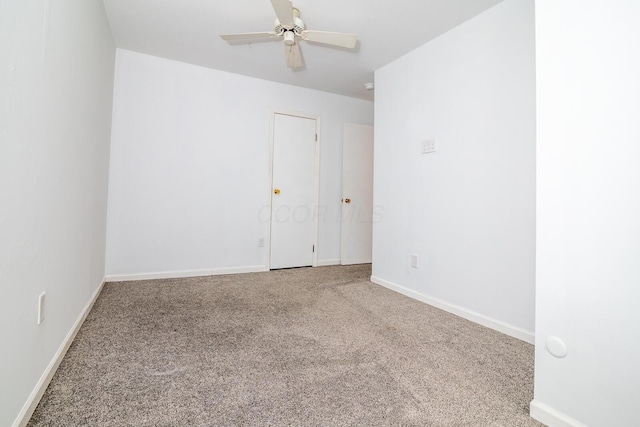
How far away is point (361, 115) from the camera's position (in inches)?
167

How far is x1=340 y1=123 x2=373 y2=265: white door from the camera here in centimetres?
410

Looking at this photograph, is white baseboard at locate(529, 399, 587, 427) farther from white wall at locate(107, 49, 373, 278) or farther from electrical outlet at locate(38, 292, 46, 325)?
white wall at locate(107, 49, 373, 278)

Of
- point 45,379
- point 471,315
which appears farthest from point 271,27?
point 471,315

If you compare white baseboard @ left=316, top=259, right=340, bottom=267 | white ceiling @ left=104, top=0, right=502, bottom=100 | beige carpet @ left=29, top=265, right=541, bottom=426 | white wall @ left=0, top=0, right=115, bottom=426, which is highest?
white ceiling @ left=104, top=0, right=502, bottom=100

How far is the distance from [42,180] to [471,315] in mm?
2655

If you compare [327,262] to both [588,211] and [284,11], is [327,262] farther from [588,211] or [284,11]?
[588,211]

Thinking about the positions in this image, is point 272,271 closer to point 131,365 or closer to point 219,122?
point 219,122

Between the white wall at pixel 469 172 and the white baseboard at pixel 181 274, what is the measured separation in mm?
1616

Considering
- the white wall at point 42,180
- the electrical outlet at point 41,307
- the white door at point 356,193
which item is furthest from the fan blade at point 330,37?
the electrical outlet at point 41,307

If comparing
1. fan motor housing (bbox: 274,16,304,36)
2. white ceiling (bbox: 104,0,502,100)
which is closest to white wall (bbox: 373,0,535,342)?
white ceiling (bbox: 104,0,502,100)

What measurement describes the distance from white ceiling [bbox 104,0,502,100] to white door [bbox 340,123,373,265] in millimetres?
1033

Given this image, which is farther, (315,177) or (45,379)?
(315,177)

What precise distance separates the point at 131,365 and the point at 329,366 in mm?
994

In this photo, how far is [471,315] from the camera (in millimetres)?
2188
